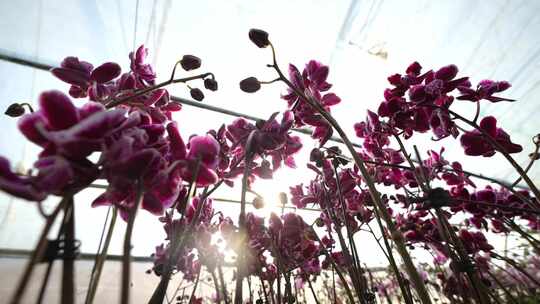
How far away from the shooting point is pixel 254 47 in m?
1.78

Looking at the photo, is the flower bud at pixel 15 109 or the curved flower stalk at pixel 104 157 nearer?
the curved flower stalk at pixel 104 157

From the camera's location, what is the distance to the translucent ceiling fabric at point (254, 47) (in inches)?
58.0

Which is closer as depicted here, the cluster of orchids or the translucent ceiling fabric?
the cluster of orchids

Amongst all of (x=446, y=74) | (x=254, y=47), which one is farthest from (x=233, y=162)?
(x=254, y=47)

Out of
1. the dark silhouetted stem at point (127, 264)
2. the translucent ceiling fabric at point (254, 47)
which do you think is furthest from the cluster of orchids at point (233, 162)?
the translucent ceiling fabric at point (254, 47)

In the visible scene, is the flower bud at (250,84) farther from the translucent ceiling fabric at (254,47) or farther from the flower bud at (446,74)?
the translucent ceiling fabric at (254,47)

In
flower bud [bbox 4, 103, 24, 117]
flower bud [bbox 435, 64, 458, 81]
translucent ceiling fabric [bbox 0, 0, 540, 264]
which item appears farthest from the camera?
translucent ceiling fabric [bbox 0, 0, 540, 264]

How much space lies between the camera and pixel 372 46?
1828mm

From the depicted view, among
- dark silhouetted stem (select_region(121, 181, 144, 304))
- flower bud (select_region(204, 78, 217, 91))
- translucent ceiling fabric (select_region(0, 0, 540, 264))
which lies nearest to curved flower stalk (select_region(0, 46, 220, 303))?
dark silhouetted stem (select_region(121, 181, 144, 304))

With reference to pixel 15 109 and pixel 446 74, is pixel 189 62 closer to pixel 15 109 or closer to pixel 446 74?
pixel 15 109

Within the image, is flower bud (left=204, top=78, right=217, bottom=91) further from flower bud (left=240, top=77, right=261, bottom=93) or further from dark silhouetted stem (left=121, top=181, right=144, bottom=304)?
dark silhouetted stem (left=121, top=181, right=144, bottom=304)

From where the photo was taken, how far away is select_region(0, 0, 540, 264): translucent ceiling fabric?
1474 mm

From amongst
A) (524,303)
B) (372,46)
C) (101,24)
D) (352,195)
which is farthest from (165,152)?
(372,46)

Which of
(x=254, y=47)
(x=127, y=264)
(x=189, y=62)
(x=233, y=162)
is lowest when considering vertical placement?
(x=127, y=264)
